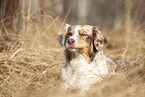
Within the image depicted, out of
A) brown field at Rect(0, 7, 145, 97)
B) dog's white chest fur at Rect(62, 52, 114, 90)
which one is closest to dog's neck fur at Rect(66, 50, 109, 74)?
dog's white chest fur at Rect(62, 52, 114, 90)

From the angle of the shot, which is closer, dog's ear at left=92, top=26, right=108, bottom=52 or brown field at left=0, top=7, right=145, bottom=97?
brown field at left=0, top=7, right=145, bottom=97

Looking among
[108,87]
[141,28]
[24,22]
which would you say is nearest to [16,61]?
[24,22]

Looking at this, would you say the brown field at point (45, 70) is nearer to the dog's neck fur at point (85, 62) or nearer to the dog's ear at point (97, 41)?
the dog's neck fur at point (85, 62)

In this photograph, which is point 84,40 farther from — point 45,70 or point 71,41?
point 45,70

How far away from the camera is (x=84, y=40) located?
285 centimetres

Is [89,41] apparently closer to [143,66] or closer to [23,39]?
[143,66]

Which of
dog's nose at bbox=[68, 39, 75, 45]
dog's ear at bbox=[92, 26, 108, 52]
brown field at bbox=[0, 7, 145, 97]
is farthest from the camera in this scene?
dog's ear at bbox=[92, 26, 108, 52]

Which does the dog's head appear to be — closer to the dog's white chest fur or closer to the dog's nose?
the dog's nose

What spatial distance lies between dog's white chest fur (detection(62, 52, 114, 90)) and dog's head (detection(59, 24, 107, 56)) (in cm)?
14

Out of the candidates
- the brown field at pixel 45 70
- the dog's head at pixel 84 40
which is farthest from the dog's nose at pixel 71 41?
the brown field at pixel 45 70

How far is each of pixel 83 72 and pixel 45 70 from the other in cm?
84

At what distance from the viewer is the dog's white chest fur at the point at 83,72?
283 centimetres

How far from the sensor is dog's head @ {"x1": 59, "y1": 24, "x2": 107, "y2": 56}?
9.07 feet

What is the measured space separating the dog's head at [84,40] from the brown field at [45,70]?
0.48 m
